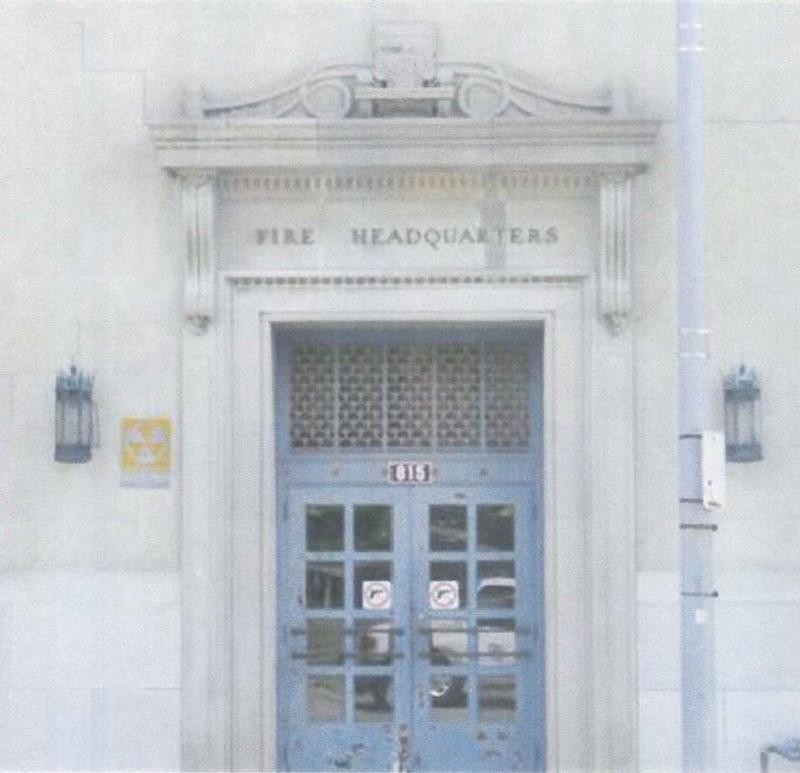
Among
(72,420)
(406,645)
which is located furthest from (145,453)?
(406,645)

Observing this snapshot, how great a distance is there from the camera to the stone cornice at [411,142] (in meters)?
12.1

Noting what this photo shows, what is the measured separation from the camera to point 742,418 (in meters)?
12.3

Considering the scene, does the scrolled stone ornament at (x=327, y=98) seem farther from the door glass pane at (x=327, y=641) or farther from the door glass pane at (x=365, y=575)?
the door glass pane at (x=327, y=641)

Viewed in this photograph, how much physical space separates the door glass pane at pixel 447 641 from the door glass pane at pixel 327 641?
0.63 metres

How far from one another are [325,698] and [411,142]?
3.79 metres

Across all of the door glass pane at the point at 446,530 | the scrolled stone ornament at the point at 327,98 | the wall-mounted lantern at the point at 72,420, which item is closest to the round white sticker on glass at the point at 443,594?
the door glass pane at the point at 446,530

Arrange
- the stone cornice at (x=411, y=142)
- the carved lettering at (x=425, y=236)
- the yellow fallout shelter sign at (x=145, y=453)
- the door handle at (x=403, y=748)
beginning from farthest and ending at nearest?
the door handle at (x=403, y=748) < the carved lettering at (x=425, y=236) < the yellow fallout shelter sign at (x=145, y=453) < the stone cornice at (x=411, y=142)

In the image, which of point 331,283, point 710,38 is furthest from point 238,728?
point 710,38

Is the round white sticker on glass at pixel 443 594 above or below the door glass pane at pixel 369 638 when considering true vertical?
above

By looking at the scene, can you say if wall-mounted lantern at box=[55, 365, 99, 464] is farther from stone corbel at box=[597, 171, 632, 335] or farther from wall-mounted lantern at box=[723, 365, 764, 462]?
wall-mounted lantern at box=[723, 365, 764, 462]

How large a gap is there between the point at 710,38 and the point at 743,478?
2.90 m

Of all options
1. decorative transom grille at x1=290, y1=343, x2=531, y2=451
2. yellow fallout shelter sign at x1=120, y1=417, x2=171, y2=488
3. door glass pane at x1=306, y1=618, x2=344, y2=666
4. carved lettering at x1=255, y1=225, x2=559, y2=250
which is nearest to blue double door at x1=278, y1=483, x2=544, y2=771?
door glass pane at x1=306, y1=618, x2=344, y2=666

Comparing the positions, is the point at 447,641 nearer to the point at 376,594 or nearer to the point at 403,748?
the point at 376,594

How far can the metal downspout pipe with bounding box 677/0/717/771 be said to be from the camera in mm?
9883
